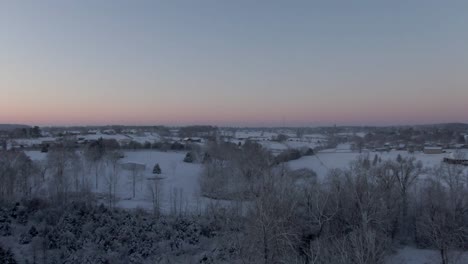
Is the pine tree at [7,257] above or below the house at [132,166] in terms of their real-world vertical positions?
below

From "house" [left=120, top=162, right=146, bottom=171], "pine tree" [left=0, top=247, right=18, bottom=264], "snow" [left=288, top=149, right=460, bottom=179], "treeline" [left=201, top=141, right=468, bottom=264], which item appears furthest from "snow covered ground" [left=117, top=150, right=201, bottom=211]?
"snow" [left=288, top=149, right=460, bottom=179]

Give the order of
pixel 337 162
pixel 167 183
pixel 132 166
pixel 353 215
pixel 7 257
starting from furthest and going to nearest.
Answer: pixel 337 162, pixel 132 166, pixel 167 183, pixel 353 215, pixel 7 257

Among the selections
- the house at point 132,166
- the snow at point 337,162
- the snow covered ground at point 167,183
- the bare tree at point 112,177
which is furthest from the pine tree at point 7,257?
the snow at point 337,162

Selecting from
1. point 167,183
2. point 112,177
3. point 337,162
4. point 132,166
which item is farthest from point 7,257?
point 337,162

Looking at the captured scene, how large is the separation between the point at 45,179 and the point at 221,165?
18.7m

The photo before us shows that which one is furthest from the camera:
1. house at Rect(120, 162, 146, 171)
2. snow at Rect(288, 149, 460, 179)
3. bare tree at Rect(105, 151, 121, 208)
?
house at Rect(120, 162, 146, 171)

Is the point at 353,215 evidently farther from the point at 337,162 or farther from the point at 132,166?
the point at 337,162

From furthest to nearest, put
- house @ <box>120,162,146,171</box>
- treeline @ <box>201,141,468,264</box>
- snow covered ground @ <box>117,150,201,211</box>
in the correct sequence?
1. house @ <box>120,162,146,171</box>
2. snow covered ground @ <box>117,150,201,211</box>
3. treeline @ <box>201,141,468,264</box>

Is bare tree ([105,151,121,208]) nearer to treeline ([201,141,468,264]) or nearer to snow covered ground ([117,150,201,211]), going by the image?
snow covered ground ([117,150,201,211])

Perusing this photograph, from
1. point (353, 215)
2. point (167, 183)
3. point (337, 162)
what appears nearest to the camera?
point (353, 215)

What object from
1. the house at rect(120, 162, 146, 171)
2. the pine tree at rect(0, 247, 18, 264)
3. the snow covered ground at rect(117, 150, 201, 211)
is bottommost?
the pine tree at rect(0, 247, 18, 264)

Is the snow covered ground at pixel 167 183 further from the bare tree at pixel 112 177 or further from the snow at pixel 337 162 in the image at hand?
the snow at pixel 337 162

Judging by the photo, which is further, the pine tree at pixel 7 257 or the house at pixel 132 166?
the house at pixel 132 166

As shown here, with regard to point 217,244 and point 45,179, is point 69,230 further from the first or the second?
point 45,179
